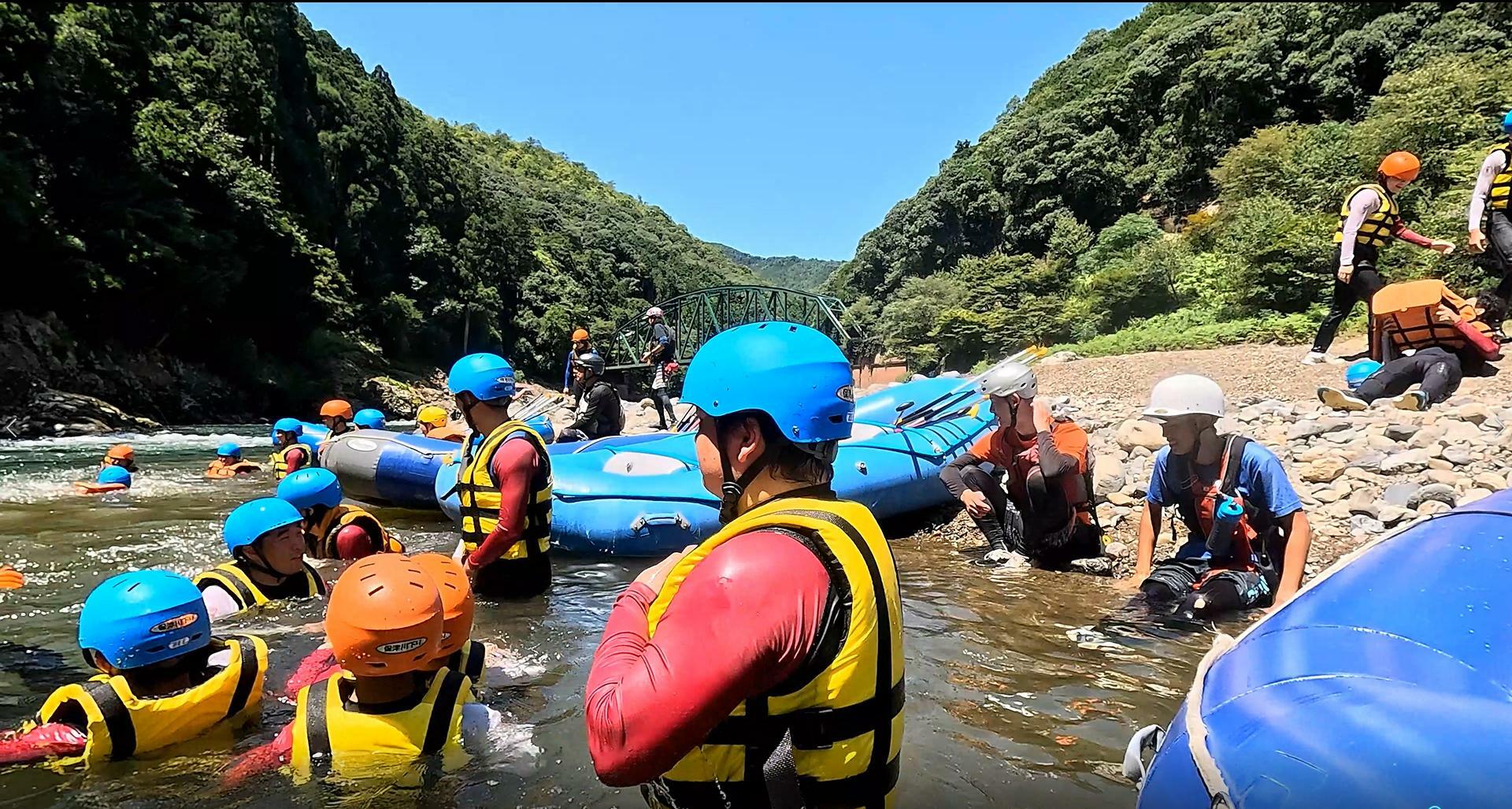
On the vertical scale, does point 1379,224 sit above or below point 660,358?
above

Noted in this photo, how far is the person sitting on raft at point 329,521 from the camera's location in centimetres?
508

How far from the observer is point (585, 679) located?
4191mm

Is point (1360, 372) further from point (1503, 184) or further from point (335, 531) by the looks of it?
point (335, 531)

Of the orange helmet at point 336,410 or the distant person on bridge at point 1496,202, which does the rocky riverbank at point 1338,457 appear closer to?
the distant person on bridge at point 1496,202

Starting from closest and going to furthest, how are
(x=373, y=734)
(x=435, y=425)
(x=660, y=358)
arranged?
(x=373, y=734), (x=435, y=425), (x=660, y=358)

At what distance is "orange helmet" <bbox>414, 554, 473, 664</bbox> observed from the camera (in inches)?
111

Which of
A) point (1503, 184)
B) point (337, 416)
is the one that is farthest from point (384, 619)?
point (1503, 184)

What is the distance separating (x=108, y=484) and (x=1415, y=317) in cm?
1392

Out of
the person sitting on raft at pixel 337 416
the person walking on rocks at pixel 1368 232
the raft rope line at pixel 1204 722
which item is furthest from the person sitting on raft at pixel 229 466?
the person walking on rocks at pixel 1368 232

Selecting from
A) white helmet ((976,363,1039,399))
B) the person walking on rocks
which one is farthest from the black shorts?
the person walking on rocks

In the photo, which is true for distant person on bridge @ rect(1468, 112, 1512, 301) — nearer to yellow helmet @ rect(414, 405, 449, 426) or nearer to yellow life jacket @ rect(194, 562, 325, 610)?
yellow life jacket @ rect(194, 562, 325, 610)

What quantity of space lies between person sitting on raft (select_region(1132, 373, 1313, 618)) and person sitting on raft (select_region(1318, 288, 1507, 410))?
3911 mm

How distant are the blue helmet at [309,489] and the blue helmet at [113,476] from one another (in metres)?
6.89

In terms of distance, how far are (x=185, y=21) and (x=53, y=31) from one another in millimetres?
12650
